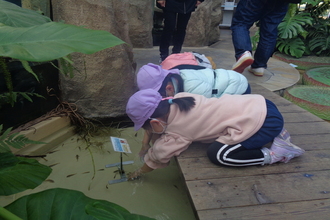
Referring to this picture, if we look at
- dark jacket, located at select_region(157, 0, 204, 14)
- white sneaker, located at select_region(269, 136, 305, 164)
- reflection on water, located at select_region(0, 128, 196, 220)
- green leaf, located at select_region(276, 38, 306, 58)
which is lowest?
reflection on water, located at select_region(0, 128, 196, 220)

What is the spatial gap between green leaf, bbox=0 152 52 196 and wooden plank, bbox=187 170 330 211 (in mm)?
752

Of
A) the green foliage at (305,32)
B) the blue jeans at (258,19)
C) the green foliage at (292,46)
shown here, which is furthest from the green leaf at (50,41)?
the green foliage at (292,46)

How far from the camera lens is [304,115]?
7.50 ft

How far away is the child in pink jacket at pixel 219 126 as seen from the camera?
1.55 meters

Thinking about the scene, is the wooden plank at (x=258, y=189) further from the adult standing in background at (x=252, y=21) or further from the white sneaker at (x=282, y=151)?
the adult standing in background at (x=252, y=21)

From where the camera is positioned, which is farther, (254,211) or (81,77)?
(81,77)

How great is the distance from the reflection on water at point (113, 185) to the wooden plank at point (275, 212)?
0.51 meters

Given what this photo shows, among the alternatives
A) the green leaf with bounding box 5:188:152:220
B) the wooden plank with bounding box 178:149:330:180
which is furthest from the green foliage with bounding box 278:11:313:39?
the green leaf with bounding box 5:188:152:220

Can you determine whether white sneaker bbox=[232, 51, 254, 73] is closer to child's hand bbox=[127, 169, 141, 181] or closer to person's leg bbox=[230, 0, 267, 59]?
person's leg bbox=[230, 0, 267, 59]

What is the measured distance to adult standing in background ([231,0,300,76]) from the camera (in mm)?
2791

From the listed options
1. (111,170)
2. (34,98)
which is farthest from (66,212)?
(34,98)

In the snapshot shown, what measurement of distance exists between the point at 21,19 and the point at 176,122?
1.06 meters

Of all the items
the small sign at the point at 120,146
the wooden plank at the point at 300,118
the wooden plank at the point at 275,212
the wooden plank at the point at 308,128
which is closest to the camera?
the wooden plank at the point at 275,212

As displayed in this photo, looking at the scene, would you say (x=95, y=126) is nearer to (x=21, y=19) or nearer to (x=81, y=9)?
(x=81, y=9)
